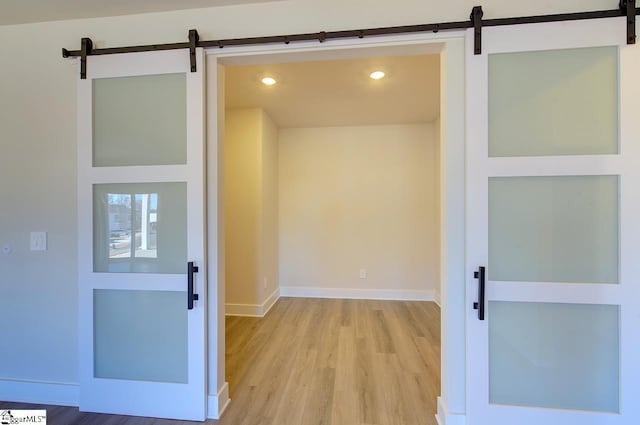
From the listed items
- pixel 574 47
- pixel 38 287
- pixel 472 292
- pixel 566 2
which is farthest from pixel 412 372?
pixel 38 287

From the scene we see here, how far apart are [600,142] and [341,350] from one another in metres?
2.43

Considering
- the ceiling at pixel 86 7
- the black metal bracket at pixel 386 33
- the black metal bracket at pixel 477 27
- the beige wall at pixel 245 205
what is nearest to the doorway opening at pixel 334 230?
the beige wall at pixel 245 205

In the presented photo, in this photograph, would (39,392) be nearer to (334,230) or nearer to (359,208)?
(334,230)

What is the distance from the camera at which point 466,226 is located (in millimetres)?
1570

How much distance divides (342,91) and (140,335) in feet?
9.04

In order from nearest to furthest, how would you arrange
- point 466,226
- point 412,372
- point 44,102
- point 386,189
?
point 466,226, point 44,102, point 412,372, point 386,189

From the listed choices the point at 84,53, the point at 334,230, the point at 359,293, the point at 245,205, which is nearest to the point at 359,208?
the point at 334,230

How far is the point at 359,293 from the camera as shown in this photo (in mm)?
4137

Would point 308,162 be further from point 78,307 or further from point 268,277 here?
point 78,307

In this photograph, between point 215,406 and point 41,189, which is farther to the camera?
point 41,189

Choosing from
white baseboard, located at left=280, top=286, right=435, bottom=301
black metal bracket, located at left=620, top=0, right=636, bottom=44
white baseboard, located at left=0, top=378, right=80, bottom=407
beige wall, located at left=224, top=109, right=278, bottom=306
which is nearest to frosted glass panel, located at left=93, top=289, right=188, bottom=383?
white baseboard, located at left=0, top=378, right=80, bottom=407

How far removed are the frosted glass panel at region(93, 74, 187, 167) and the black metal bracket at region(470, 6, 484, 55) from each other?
1.74 metres

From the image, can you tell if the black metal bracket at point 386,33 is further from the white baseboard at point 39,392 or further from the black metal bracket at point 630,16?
the white baseboard at point 39,392

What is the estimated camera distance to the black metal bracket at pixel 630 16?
1411mm
